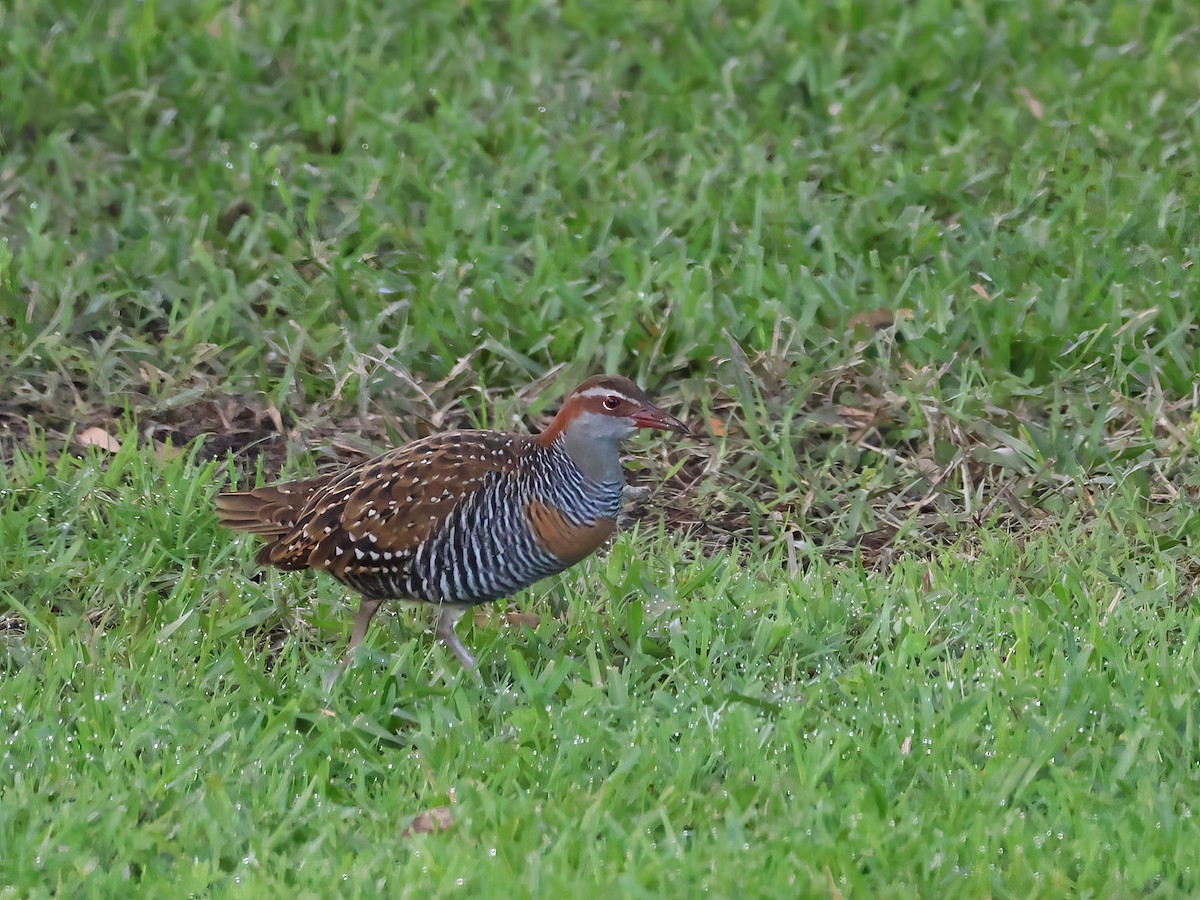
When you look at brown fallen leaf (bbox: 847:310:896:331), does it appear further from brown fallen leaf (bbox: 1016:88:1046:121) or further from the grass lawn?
brown fallen leaf (bbox: 1016:88:1046:121)

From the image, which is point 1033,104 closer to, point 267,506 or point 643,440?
point 643,440

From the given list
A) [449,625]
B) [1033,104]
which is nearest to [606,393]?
[449,625]

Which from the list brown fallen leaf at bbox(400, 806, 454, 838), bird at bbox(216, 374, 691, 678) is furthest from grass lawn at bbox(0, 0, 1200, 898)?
bird at bbox(216, 374, 691, 678)

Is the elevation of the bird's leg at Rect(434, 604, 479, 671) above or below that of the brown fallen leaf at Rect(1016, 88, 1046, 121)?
below

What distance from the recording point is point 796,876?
4.17 m

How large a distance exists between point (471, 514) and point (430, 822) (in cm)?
104

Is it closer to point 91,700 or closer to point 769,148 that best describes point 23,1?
point 769,148

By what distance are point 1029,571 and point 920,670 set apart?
2.84 feet

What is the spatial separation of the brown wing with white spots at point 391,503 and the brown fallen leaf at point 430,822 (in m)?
0.90

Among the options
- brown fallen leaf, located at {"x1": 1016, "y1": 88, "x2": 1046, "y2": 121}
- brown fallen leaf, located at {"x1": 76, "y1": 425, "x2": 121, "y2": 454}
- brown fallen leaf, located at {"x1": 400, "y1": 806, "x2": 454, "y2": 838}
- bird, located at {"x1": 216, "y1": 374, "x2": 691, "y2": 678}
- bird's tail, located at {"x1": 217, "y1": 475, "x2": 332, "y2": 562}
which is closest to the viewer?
brown fallen leaf, located at {"x1": 400, "y1": 806, "x2": 454, "y2": 838}

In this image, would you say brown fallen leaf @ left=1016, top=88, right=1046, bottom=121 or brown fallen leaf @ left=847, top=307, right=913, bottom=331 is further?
brown fallen leaf @ left=1016, top=88, right=1046, bottom=121

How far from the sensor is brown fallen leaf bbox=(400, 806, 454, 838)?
445cm

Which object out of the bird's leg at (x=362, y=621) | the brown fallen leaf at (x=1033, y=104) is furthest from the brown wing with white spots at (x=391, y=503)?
the brown fallen leaf at (x=1033, y=104)

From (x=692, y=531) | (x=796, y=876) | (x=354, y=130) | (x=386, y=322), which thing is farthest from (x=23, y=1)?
(x=796, y=876)
